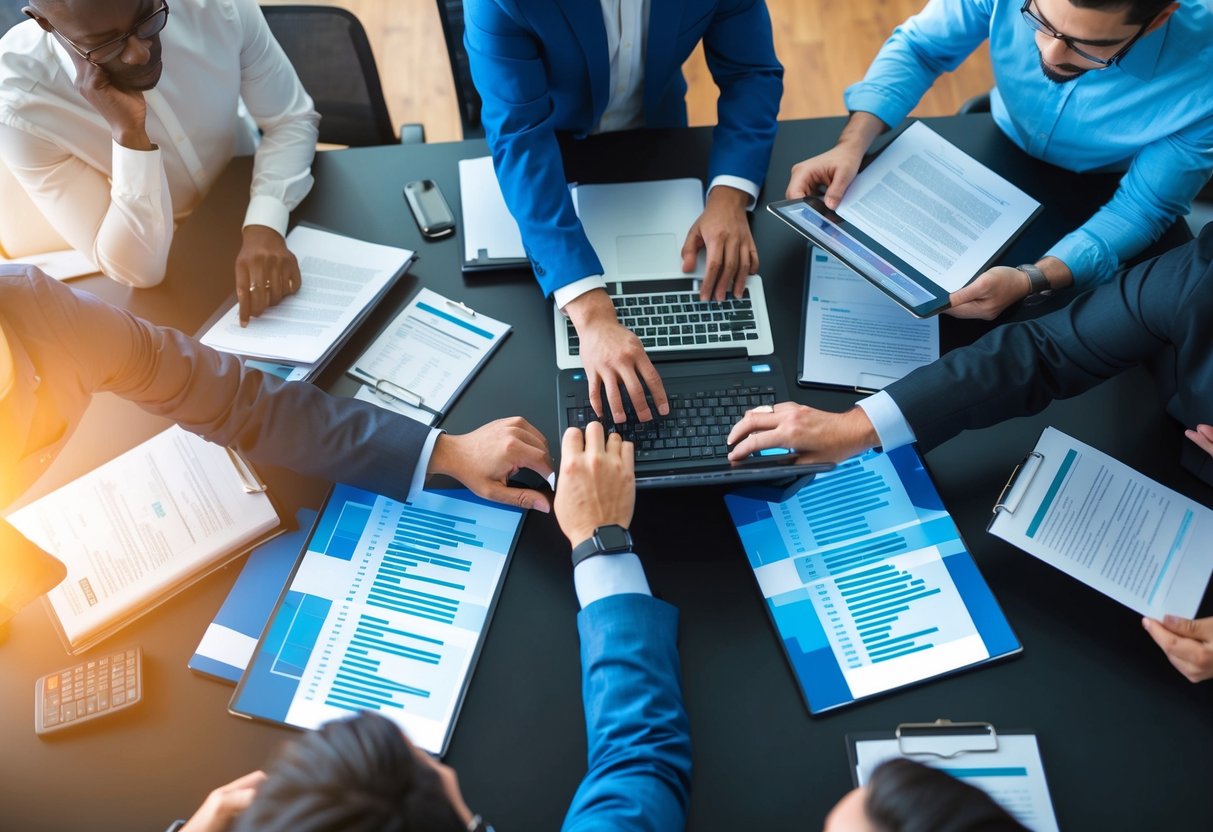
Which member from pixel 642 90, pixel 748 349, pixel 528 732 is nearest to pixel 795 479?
pixel 748 349

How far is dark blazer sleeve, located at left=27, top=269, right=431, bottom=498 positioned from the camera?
1.33 meters

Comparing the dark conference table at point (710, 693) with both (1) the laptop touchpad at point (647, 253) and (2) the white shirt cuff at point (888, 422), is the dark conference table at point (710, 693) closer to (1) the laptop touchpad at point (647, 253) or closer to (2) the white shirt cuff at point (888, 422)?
(2) the white shirt cuff at point (888, 422)

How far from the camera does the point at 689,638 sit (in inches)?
50.1

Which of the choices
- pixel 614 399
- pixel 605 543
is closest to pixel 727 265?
pixel 614 399

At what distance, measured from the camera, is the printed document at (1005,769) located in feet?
3.67

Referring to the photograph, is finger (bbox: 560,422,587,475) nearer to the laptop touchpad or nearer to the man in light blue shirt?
the laptop touchpad

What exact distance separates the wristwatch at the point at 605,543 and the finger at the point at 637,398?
8.1 inches

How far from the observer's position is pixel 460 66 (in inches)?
81.0

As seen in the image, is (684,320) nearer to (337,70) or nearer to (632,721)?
(632,721)

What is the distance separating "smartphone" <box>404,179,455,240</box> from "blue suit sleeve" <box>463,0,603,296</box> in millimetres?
156

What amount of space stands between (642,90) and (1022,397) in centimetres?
104

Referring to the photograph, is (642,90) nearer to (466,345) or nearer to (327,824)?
(466,345)

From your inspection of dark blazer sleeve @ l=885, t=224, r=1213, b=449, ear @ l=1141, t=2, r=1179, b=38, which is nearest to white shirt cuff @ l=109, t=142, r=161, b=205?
dark blazer sleeve @ l=885, t=224, r=1213, b=449

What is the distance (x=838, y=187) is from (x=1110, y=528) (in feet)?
2.43
